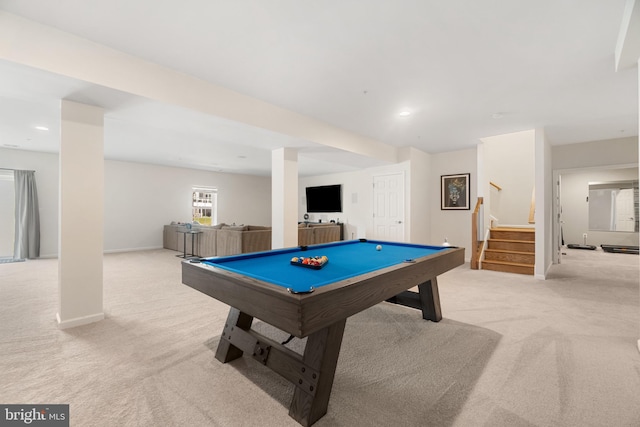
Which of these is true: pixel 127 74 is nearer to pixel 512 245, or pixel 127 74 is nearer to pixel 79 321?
pixel 79 321

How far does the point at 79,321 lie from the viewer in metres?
2.62

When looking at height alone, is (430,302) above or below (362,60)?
below

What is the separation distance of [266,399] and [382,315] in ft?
5.32

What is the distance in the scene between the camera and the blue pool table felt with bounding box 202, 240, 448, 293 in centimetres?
161

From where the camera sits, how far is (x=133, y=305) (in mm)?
3170

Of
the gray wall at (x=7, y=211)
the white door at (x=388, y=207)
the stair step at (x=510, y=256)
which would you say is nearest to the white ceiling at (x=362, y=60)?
the white door at (x=388, y=207)

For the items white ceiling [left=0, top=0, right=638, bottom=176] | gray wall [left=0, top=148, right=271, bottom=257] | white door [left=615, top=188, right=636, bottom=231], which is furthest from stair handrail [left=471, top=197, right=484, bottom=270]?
gray wall [left=0, top=148, right=271, bottom=257]

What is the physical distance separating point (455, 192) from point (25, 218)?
917 cm

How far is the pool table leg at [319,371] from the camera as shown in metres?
1.43

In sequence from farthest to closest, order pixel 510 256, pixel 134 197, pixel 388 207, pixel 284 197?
pixel 134 197 → pixel 388 207 → pixel 510 256 → pixel 284 197

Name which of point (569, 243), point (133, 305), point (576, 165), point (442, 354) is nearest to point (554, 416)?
point (442, 354)

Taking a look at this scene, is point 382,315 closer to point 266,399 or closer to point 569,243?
point 266,399

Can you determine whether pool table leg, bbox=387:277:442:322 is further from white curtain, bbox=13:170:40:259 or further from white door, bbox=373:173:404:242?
white curtain, bbox=13:170:40:259

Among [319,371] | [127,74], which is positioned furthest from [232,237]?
[319,371]
